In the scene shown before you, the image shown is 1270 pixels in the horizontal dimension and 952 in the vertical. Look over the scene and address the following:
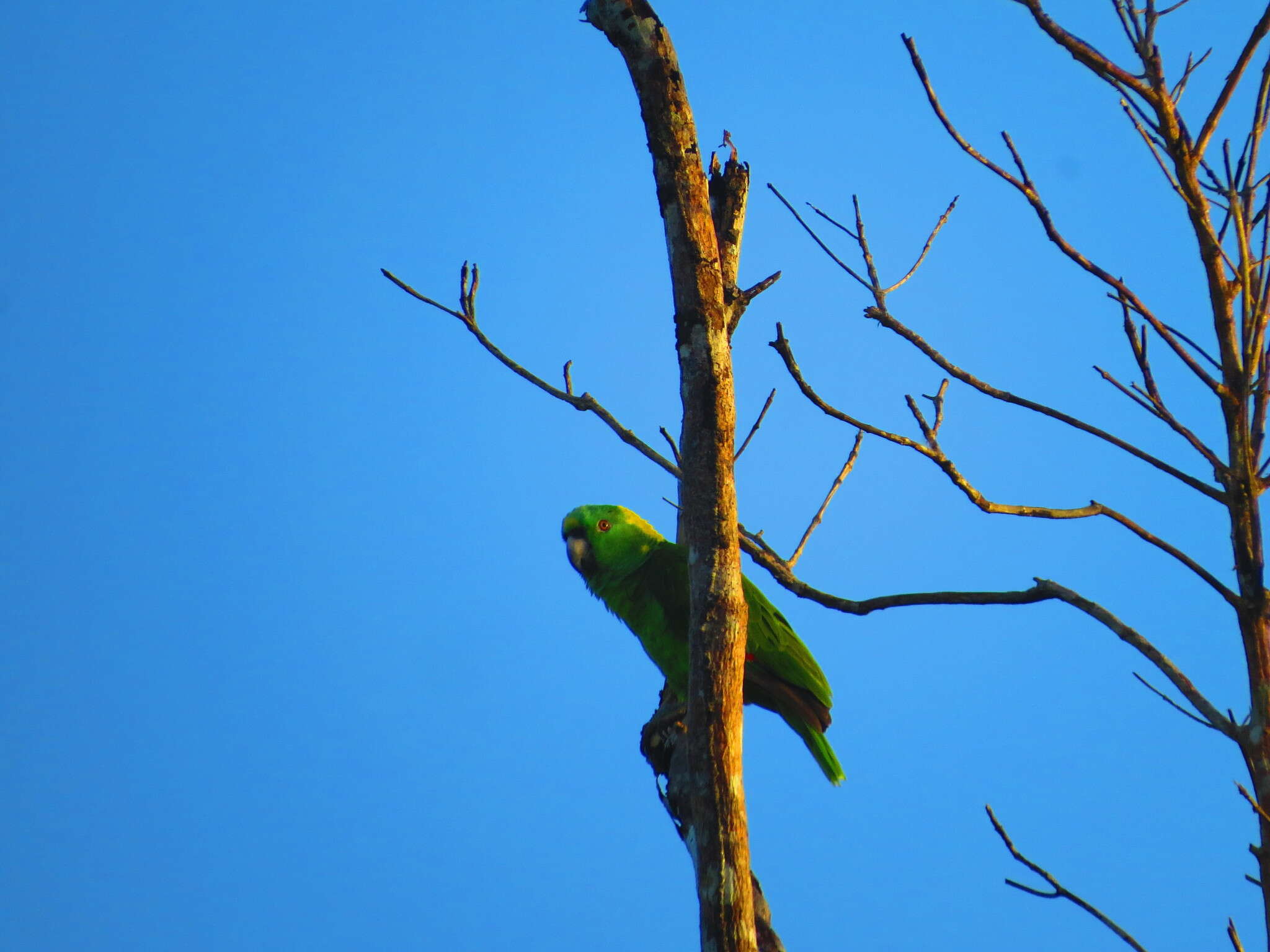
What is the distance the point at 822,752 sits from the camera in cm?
571

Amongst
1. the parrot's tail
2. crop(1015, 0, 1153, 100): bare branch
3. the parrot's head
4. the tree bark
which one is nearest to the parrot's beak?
the parrot's head

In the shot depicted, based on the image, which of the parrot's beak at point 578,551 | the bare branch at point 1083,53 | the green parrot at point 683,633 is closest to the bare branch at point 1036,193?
the bare branch at point 1083,53

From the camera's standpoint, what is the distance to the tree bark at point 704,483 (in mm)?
2844

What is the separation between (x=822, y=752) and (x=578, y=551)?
6.64 feet

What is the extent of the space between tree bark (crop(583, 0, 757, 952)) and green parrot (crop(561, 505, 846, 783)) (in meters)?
2.25

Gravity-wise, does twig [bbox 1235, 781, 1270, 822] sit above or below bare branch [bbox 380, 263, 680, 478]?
below

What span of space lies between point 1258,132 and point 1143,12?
402 mm

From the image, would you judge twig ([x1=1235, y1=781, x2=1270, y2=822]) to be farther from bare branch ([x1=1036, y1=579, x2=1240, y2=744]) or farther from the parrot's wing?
the parrot's wing

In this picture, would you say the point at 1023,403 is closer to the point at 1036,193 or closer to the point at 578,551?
the point at 1036,193

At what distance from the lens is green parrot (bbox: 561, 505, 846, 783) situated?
18.3 feet

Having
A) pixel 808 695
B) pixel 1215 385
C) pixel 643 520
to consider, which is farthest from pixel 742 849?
pixel 643 520

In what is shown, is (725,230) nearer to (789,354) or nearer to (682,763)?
(789,354)

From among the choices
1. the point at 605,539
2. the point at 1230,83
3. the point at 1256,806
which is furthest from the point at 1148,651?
the point at 605,539

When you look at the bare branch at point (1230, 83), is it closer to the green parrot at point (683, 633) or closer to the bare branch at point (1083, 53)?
the bare branch at point (1083, 53)
